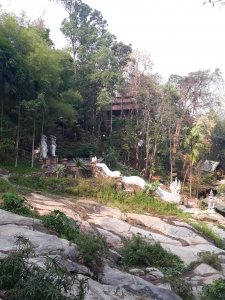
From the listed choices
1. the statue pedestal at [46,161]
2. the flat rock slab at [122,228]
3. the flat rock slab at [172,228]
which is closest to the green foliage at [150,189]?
the flat rock slab at [172,228]

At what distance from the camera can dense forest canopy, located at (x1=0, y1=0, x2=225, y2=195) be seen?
2030cm

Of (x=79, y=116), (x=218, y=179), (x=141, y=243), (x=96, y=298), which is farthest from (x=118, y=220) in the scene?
(x=218, y=179)

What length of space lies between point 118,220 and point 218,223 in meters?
5.51

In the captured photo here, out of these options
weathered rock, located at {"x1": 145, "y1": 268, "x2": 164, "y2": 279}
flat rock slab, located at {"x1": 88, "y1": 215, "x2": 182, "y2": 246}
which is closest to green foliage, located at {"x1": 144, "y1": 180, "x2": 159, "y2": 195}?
flat rock slab, located at {"x1": 88, "y1": 215, "x2": 182, "y2": 246}

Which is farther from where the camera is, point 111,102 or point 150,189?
point 111,102

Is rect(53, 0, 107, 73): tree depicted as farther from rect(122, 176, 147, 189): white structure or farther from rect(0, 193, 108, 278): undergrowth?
rect(0, 193, 108, 278): undergrowth

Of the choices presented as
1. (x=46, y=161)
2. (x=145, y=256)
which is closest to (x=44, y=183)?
(x=46, y=161)

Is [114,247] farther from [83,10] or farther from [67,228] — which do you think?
[83,10]

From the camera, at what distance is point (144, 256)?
24.5 feet

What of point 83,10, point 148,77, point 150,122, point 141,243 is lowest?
point 141,243

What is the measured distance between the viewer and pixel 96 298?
4.35 meters

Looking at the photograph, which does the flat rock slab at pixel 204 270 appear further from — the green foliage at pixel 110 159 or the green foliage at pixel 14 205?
the green foliage at pixel 110 159

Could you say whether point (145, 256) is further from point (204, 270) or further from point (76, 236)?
point (76, 236)

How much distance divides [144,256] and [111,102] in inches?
824
